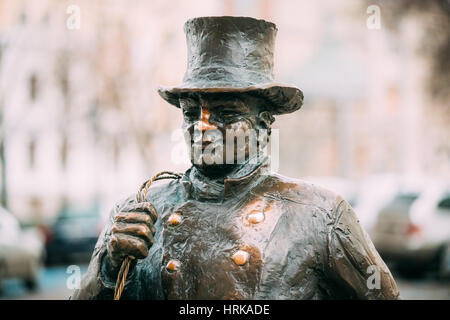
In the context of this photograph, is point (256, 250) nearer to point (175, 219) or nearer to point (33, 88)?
point (175, 219)

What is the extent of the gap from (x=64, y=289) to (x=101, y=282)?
1053 centimetres

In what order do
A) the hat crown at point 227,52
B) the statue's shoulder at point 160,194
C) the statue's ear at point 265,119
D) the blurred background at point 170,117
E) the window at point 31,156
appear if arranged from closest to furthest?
the hat crown at point 227,52 < the statue's ear at point 265,119 < the statue's shoulder at point 160,194 < the blurred background at point 170,117 < the window at point 31,156

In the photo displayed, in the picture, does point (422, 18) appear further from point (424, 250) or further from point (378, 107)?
point (378, 107)

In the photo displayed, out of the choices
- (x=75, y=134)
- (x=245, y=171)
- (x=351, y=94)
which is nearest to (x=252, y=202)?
(x=245, y=171)

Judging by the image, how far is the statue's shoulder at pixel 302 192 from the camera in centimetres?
347

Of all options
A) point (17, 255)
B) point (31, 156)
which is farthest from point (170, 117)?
point (31, 156)

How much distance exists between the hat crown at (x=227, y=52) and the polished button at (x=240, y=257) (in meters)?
0.78

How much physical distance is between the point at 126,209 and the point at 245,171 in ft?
1.98

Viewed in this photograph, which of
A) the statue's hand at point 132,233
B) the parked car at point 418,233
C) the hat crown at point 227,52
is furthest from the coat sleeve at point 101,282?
the parked car at point 418,233

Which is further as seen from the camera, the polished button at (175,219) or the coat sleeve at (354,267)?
the polished button at (175,219)

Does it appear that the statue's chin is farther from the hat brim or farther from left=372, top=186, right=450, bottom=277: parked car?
left=372, top=186, right=450, bottom=277: parked car

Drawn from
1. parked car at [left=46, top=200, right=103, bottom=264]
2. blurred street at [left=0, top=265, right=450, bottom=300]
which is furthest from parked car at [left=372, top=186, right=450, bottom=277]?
parked car at [left=46, top=200, right=103, bottom=264]

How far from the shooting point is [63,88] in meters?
21.4

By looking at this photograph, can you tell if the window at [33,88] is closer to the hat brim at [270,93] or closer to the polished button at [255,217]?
the hat brim at [270,93]
